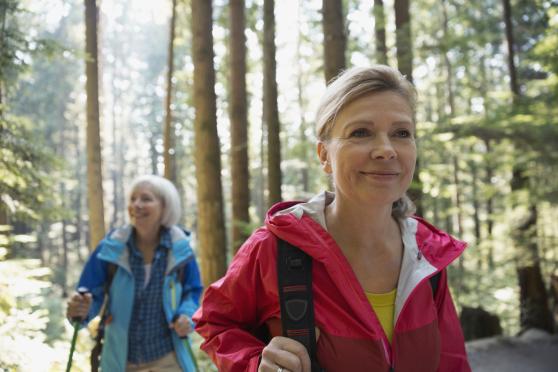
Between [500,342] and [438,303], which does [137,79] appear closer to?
[500,342]

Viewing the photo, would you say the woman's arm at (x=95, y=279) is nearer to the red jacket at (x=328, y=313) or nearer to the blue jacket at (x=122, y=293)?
the blue jacket at (x=122, y=293)

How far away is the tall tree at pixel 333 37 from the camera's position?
5309mm

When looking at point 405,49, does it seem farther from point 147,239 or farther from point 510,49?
point 147,239

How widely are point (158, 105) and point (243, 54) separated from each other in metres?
33.3

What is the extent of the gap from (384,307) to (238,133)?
25.1 feet

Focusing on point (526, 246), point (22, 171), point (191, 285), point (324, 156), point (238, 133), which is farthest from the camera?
point (238, 133)

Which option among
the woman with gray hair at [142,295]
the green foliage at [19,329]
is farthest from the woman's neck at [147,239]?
the green foliage at [19,329]

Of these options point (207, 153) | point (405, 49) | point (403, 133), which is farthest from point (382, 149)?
point (405, 49)

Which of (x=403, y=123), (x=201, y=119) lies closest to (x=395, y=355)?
(x=403, y=123)

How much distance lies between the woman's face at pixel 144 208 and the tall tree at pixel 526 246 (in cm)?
637

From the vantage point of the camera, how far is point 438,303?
1963 mm

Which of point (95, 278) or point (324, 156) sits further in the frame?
point (95, 278)

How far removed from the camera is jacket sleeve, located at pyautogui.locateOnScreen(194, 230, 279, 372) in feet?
5.57

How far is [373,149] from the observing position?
1.75 m
